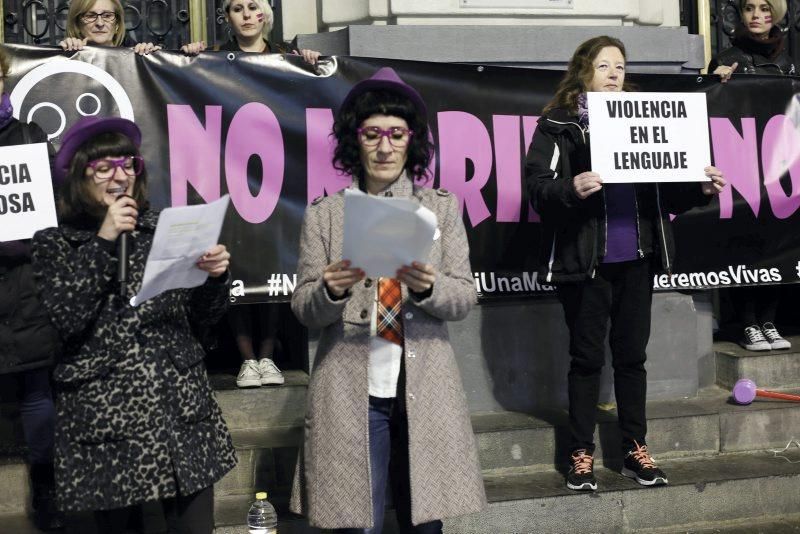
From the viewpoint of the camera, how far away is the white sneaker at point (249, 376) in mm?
5949

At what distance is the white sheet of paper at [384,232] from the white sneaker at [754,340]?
4.10 m

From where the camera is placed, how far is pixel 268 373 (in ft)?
19.7

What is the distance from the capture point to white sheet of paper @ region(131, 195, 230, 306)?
339 centimetres

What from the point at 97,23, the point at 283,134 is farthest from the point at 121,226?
the point at 97,23

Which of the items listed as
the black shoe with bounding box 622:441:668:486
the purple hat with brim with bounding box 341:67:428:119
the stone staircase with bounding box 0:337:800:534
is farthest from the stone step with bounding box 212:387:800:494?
the purple hat with brim with bounding box 341:67:428:119

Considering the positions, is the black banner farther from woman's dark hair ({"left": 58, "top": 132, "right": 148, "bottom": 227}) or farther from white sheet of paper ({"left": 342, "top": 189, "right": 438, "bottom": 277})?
white sheet of paper ({"left": 342, "top": 189, "right": 438, "bottom": 277})

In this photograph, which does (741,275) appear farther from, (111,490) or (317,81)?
(111,490)

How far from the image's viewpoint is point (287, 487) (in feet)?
17.8

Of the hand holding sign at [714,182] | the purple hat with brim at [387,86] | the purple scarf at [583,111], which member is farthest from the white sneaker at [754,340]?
the purple hat with brim at [387,86]

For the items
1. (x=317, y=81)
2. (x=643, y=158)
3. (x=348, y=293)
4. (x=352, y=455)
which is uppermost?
(x=317, y=81)

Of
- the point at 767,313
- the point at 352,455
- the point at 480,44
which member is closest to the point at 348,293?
the point at 352,455

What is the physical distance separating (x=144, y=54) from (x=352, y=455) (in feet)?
→ 9.46

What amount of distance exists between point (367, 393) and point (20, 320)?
5.83 feet

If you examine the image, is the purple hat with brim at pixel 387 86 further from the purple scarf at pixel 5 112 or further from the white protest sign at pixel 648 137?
the purple scarf at pixel 5 112
